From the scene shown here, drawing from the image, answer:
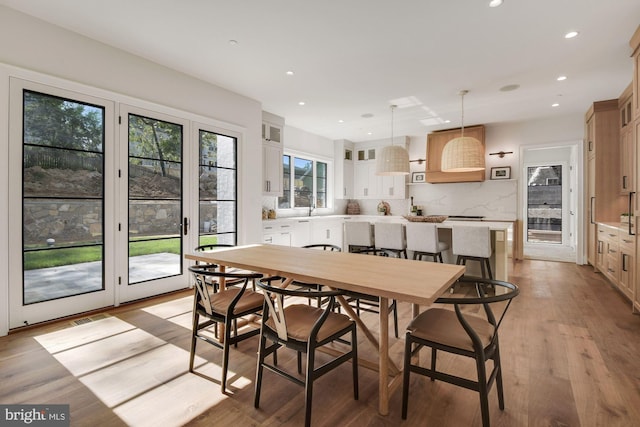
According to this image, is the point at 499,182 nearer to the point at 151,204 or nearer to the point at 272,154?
the point at 272,154

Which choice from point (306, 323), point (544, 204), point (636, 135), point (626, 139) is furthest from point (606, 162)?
point (306, 323)

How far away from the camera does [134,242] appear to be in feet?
11.9

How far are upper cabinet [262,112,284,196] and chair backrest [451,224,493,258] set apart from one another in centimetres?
304

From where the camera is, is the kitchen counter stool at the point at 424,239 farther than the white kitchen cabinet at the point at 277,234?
No

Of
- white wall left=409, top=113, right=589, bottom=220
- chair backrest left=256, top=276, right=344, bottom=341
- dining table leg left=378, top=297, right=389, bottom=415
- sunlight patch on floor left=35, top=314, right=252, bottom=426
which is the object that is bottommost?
sunlight patch on floor left=35, top=314, right=252, bottom=426

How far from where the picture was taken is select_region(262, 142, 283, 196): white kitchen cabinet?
5.48 m

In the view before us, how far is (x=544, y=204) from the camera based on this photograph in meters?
8.06

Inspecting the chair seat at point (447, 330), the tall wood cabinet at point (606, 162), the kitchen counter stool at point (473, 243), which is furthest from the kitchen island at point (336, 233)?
the chair seat at point (447, 330)

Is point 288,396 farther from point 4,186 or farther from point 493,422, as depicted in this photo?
point 4,186

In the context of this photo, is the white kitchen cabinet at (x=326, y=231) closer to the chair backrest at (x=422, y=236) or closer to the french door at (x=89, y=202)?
the chair backrest at (x=422, y=236)

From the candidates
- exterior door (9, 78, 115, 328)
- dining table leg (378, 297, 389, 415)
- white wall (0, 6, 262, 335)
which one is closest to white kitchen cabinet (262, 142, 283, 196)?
white wall (0, 6, 262, 335)

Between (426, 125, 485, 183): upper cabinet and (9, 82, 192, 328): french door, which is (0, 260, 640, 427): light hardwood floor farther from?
(426, 125, 485, 183): upper cabinet

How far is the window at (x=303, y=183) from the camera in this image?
263 inches

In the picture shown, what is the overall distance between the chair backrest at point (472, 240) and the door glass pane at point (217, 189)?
307cm
